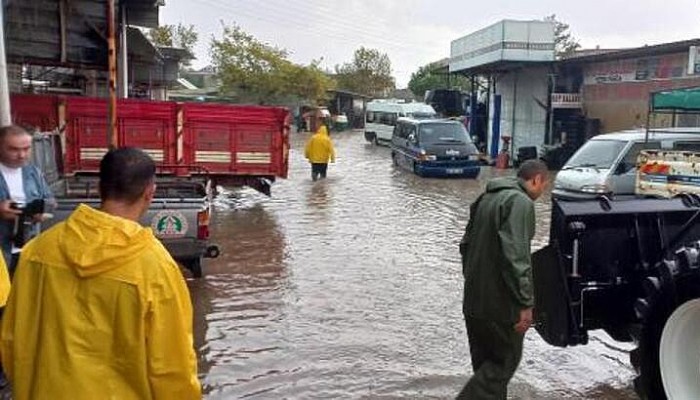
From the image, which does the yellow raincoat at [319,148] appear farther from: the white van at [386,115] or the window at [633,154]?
the white van at [386,115]

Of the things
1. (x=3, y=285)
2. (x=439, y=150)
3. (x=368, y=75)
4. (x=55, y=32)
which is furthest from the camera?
(x=368, y=75)

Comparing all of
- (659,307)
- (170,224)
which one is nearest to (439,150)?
(170,224)

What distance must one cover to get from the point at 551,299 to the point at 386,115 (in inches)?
1301

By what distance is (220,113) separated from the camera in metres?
12.7

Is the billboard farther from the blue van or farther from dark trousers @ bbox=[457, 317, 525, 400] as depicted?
dark trousers @ bbox=[457, 317, 525, 400]

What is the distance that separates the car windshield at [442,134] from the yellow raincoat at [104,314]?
1975 centimetres

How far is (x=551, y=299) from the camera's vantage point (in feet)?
14.9

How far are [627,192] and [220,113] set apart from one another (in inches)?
296

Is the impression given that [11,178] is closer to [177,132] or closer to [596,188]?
[177,132]

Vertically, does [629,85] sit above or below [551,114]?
above

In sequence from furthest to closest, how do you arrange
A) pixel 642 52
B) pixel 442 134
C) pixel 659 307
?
pixel 642 52
pixel 442 134
pixel 659 307

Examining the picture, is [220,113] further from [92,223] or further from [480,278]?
[92,223]

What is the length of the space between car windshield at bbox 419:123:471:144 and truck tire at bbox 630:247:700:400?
17.8 metres

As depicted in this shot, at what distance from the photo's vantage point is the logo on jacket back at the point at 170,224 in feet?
22.9
